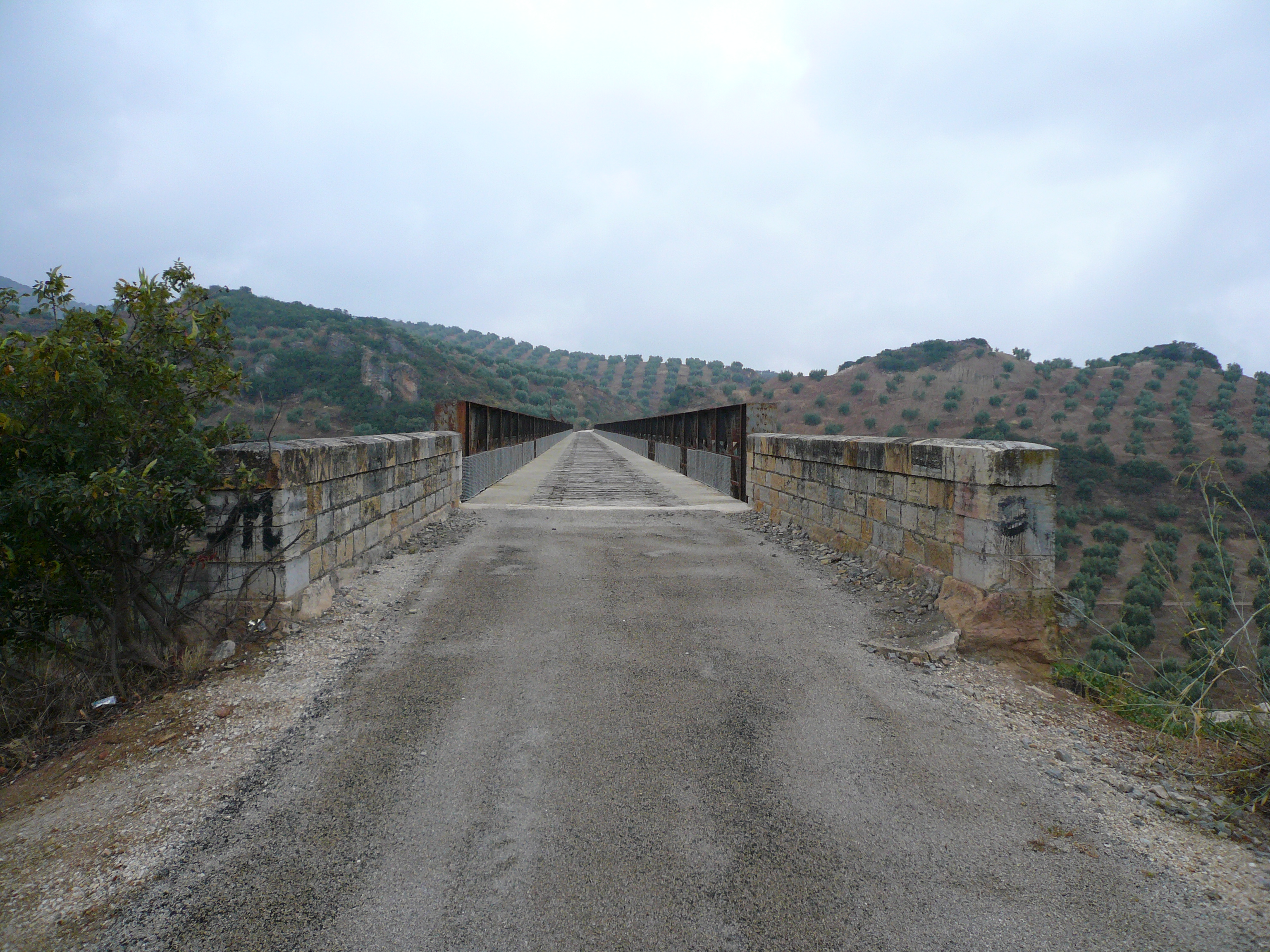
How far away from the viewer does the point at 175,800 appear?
112 inches

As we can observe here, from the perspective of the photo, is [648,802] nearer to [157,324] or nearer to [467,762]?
[467,762]

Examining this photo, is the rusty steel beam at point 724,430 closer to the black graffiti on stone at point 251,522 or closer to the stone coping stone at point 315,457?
the stone coping stone at point 315,457

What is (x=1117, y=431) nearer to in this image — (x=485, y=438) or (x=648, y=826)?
(x=485, y=438)

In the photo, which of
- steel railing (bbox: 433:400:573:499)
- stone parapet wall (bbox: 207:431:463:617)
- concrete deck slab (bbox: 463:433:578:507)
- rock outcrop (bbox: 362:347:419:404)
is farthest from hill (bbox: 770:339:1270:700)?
rock outcrop (bbox: 362:347:419:404)

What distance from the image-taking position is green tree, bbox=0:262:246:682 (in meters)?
3.36

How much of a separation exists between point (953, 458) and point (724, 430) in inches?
387

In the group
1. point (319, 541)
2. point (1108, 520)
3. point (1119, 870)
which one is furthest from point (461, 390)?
point (1119, 870)

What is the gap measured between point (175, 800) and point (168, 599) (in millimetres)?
1817

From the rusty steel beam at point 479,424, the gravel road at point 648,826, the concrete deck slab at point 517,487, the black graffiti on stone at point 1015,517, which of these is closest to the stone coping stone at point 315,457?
the gravel road at point 648,826

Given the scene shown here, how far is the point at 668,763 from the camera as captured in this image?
10.4 feet

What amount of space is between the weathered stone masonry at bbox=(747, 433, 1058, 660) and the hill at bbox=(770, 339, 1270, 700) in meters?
0.75

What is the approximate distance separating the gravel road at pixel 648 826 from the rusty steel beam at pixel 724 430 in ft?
27.3

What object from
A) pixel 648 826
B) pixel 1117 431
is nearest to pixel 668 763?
pixel 648 826

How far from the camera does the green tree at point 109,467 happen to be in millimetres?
3357
